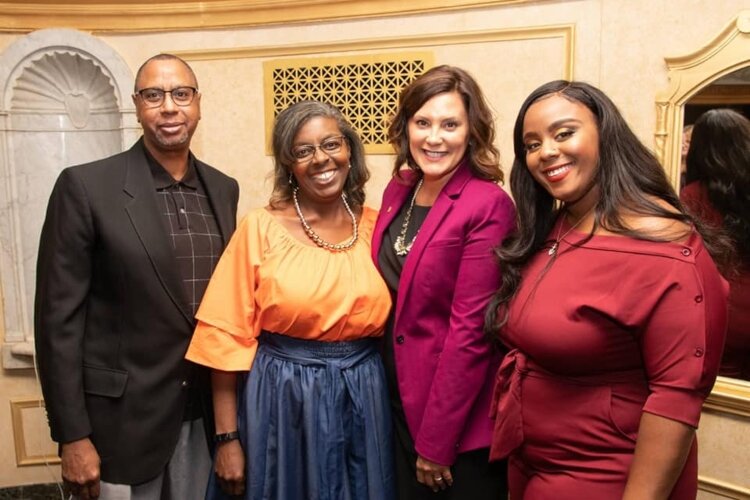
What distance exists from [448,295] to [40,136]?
93.5 inches

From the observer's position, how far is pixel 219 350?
5.19 ft

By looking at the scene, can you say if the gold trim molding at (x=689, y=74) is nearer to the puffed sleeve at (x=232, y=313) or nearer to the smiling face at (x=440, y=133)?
the smiling face at (x=440, y=133)

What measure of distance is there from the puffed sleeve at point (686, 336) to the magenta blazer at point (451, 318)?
1.42ft

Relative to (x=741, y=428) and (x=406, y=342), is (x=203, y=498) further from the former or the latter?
(x=741, y=428)

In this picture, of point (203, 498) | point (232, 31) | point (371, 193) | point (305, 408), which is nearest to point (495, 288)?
point (305, 408)

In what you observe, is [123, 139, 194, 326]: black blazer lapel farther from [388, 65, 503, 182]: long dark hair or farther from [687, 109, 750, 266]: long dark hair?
[687, 109, 750, 266]: long dark hair

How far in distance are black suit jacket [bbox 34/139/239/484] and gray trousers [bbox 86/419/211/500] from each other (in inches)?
2.4

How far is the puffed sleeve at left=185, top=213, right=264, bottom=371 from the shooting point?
1584 mm

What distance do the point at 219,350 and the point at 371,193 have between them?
1371 mm

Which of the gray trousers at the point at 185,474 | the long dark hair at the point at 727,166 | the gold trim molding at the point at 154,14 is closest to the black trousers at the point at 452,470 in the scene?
the gray trousers at the point at 185,474

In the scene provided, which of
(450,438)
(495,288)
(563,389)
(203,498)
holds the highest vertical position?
(495,288)

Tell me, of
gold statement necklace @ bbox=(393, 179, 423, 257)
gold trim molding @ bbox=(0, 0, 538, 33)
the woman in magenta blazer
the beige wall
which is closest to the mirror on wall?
the beige wall

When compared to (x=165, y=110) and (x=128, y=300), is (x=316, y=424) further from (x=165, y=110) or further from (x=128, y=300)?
(x=165, y=110)

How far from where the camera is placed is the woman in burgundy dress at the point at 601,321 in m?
1.10
